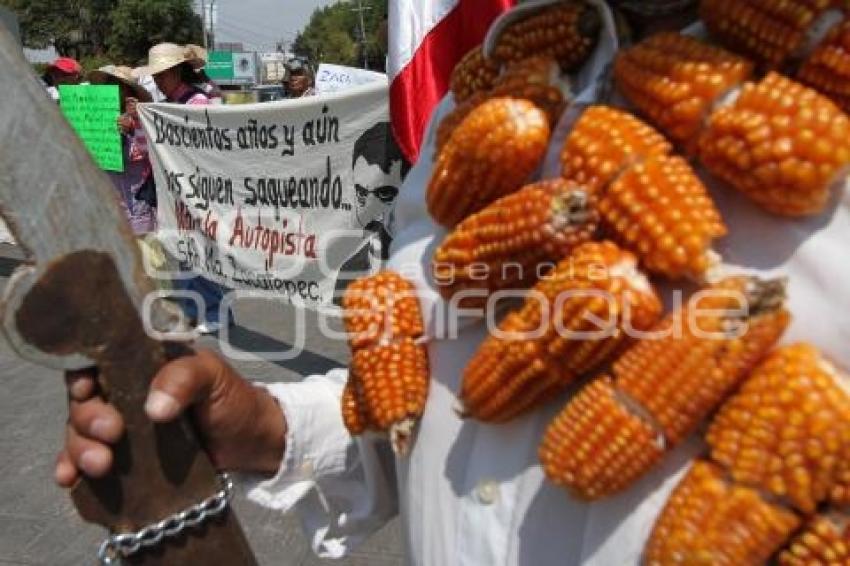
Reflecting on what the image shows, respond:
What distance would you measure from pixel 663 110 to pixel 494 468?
0.50 metres

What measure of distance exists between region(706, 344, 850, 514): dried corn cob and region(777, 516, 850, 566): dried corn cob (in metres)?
0.02

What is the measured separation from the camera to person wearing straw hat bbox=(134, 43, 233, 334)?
5.75 metres

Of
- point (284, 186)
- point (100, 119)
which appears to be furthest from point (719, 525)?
point (100, 119)

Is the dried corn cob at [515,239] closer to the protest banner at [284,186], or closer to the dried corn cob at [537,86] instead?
the dried corn cob at [537,86]

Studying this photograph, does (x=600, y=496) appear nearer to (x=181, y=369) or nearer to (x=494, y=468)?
(x=494, y=468)

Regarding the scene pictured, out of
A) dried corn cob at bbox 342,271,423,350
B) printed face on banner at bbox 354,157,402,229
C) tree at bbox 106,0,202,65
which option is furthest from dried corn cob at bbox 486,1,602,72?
tree at bbox 106,0,202,65

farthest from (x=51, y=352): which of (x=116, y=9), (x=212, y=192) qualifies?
(x=116, y=9)

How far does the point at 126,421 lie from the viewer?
0.94 metres

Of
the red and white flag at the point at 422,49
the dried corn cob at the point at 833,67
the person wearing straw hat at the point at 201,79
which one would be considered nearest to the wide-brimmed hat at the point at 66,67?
the person wearing straw hat at the point at 201,79

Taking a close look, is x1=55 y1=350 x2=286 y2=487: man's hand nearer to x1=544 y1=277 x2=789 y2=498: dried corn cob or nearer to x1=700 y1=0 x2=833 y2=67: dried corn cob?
x1=544 y1=277 x2=789 y2=498: dried corn cob

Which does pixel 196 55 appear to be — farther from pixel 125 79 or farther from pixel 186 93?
pixel 125 79

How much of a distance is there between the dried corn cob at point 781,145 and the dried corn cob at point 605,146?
70 mm

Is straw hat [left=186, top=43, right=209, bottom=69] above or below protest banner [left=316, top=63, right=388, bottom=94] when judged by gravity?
above

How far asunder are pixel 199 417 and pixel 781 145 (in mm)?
809
